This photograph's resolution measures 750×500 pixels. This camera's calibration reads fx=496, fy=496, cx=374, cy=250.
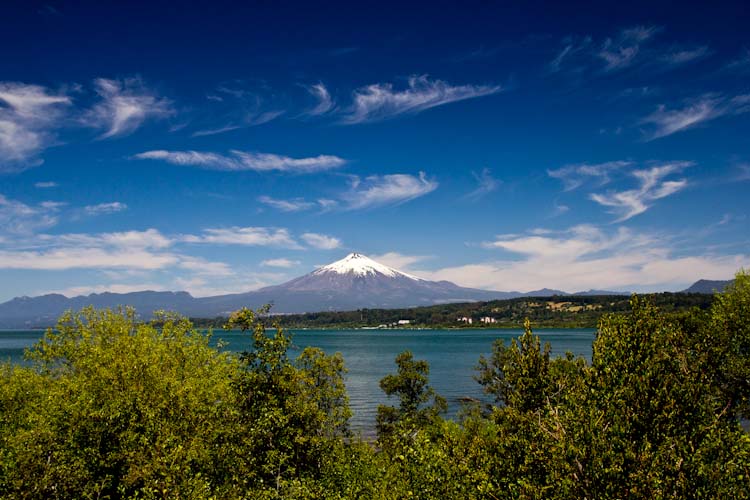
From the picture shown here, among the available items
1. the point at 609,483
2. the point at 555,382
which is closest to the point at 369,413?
the point at 555,382

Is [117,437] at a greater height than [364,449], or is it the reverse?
[117,437]

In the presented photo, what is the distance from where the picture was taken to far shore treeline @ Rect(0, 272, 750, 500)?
51.2 ft

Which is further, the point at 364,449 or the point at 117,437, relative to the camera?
the point at 364,449

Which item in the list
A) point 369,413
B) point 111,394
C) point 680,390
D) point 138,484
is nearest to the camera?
point 680,390

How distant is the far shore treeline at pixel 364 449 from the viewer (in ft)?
51.2

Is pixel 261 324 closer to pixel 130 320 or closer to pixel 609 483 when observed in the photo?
pixel 609 483

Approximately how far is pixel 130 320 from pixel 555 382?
4057 cm

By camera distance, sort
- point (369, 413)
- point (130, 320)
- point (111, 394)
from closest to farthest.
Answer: point (111, 394)
point (130, 320)
point (369, 413)

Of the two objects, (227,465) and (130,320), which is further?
(130,320)

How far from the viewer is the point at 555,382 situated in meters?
22.0

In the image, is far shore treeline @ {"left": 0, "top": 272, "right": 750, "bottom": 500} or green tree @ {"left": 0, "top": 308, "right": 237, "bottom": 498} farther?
green tree @ {"left": 0, "top": 308, "right": 237, "bottom": 498}

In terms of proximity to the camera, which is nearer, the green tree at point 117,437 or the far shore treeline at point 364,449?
the far shore treeline at point 364,449

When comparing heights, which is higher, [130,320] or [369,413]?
[130,320]

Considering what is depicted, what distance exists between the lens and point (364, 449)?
29188 millimetres
